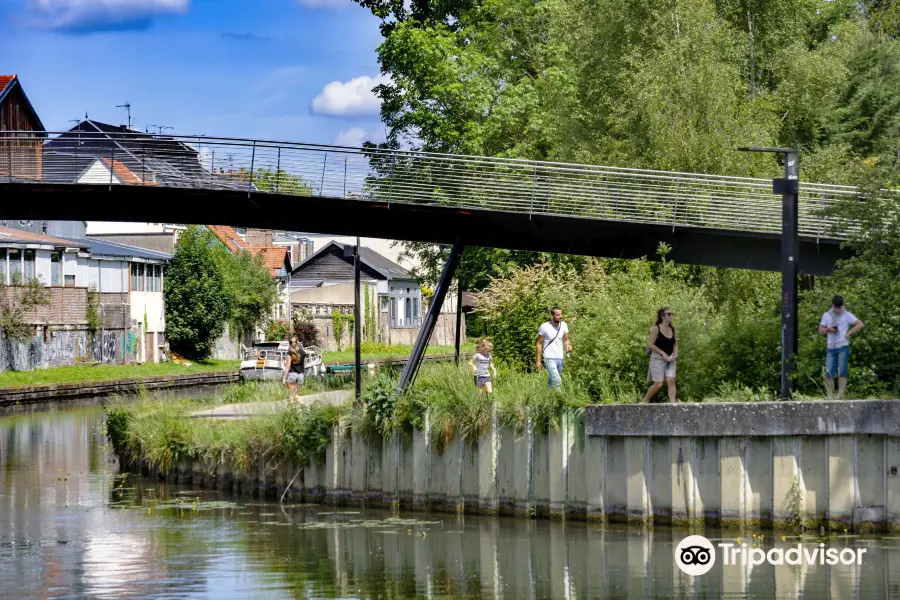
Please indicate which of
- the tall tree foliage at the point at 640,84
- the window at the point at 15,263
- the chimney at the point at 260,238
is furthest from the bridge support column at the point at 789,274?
the chimney at the point at 260,238

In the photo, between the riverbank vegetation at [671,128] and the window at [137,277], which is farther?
the window at [137,277]

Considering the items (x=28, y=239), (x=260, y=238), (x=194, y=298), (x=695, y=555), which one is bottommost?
(x=695, y=555)

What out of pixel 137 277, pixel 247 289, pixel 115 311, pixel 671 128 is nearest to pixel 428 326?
pixel 671 128

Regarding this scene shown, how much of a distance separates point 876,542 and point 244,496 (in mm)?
11417

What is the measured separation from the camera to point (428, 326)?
25828 millimetres

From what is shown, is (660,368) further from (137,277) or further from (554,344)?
(137,277)

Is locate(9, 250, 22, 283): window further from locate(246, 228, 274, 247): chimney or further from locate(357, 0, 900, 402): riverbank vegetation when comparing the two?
locate(246, 228, 274, 247): chimney

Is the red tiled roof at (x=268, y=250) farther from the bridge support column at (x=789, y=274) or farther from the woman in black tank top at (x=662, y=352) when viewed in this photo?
the bridge support column at (x=789, y=274)

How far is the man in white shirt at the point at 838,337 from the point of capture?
18250 mm

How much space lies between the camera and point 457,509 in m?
20.1

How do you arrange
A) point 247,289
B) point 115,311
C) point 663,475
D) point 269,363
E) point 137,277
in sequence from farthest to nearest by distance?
point 247,289
point 137,277
point 115,311
point 269,363
point 663,475

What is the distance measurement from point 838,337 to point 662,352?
8.20 ft

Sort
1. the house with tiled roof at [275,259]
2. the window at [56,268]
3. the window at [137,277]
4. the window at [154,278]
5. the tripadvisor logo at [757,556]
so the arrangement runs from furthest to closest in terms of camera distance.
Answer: the house with tiled roof at [275,259], the window at [154,278], the window at [137,277], the window at [56,268], the tripadvisor logo at [757,556]

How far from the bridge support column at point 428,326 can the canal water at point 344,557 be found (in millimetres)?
3872
